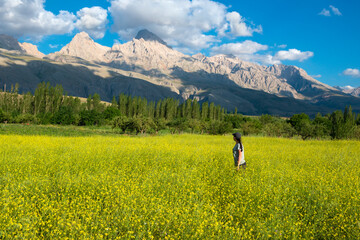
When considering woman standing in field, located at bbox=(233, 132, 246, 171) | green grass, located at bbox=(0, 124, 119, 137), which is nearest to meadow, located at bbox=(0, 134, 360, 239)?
woman standing in field, located at bbox=(233, 132, 246, 171)

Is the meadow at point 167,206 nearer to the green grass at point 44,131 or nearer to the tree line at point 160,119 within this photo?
the green grass at point 44,131

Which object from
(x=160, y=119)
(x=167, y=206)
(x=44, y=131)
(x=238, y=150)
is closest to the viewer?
(x=167, y=206)

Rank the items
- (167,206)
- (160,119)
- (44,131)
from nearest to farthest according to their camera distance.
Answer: (167,206), (44,131), (160,119)

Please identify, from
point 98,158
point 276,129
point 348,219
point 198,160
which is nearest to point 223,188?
point 348,219

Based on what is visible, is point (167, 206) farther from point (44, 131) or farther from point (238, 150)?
point (44, 131)

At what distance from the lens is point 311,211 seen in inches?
245

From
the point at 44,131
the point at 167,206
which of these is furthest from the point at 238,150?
the point at 44,131

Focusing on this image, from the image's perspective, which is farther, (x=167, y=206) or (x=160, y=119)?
(x=160, y=119)

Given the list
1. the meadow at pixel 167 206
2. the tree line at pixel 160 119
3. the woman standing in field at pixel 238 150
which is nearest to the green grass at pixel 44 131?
the tree line at pixel 160 119

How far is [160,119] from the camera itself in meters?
58.7

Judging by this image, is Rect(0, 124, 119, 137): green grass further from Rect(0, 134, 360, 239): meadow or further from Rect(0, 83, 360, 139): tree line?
Rect(0, 134, 360, 239): meadow

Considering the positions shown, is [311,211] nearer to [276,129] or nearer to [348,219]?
[348,219]

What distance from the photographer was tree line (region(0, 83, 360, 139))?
4925cm

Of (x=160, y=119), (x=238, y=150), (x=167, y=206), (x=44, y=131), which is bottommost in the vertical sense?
(x=44, y=131)
